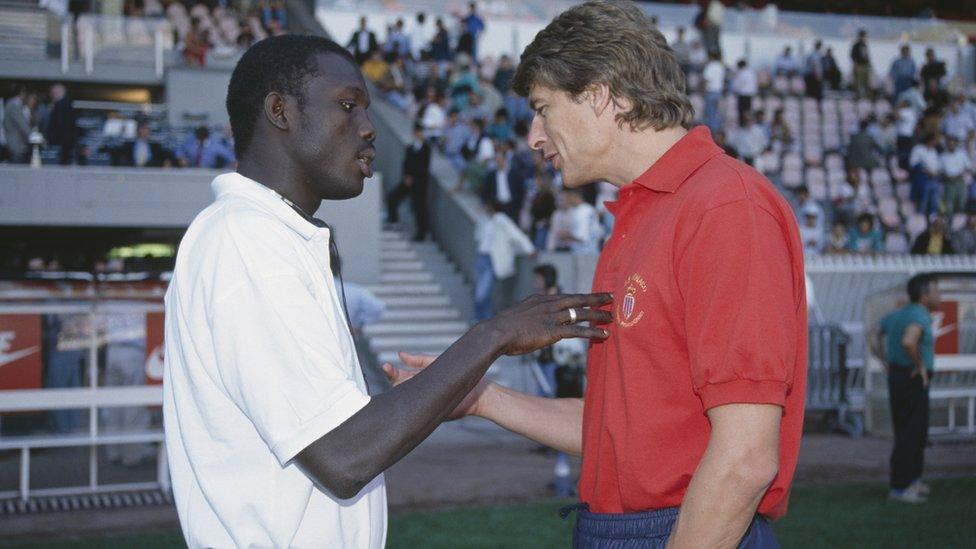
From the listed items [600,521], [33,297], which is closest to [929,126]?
[33,297]

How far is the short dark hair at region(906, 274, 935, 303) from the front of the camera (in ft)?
33.4

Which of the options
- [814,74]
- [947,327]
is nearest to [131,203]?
[947,327]

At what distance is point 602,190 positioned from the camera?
755 inches

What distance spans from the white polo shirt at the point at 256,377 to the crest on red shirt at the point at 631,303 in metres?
0.62

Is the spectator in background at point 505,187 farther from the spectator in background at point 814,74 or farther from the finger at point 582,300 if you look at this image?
the finger at point 582,300

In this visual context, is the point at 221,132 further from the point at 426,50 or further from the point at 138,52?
the point at 426,50

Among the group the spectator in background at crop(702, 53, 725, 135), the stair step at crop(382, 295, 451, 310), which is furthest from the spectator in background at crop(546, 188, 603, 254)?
the spectator in background at crop(702, 53, 725, 135)

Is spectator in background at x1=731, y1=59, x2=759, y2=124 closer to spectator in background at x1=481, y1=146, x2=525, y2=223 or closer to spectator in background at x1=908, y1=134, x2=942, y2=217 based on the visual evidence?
spectator in background at x1=908, y1=134, x2=942, y2=217

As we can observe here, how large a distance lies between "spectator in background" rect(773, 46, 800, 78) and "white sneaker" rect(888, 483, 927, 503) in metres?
20.3

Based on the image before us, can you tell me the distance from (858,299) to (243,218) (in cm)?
1615

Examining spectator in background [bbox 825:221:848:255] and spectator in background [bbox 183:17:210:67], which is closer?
spectator in background [bbox 825:221:848:255]

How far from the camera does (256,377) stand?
2.19m

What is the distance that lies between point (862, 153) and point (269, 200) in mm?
22442

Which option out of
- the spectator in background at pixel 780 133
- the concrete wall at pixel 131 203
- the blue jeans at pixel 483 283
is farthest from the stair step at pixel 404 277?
the spectator in background at pixel 780 133
